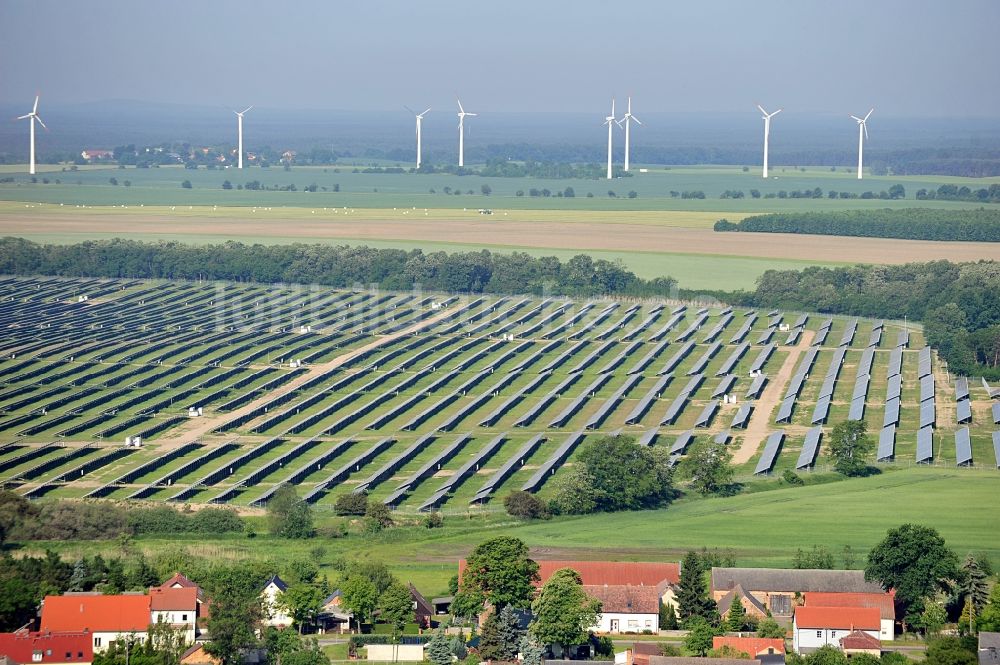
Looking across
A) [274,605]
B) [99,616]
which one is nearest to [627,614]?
[274,605]

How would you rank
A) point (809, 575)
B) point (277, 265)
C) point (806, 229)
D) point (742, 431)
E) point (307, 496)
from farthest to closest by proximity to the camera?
point (806, 229) → point (277, 265) → point (742, 431) → point (307, 496) → point (809, 575)

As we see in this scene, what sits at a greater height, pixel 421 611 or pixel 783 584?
pixel 783 584

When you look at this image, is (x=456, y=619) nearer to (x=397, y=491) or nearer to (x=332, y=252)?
(x=397, y=491)

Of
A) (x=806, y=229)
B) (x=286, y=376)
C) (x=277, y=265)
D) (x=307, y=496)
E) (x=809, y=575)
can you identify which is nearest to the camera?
(x=809, y=575)

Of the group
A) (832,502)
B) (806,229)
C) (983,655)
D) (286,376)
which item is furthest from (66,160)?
(983,655)

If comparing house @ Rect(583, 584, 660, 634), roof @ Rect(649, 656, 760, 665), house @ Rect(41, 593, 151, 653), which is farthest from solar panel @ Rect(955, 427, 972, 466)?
house @ Rect(41, 593, 151, 653)

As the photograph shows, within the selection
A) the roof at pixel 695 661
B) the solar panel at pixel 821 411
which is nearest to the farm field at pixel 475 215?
the solar panel at pixel 821 411

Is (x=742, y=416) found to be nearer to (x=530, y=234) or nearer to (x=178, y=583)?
(x=178, y=583)
